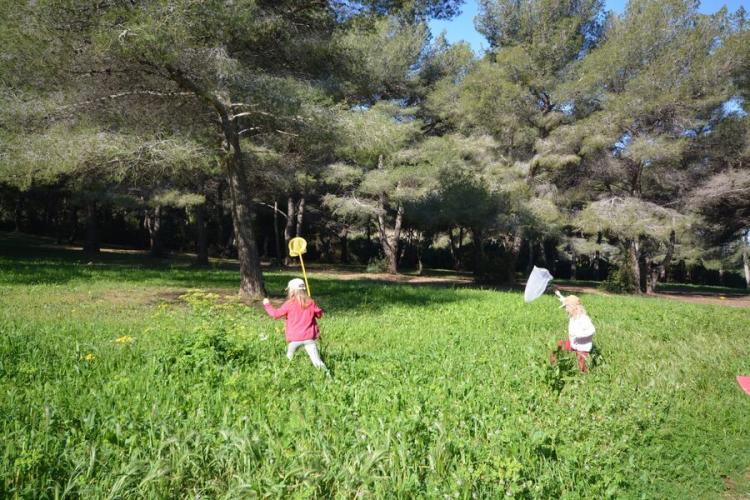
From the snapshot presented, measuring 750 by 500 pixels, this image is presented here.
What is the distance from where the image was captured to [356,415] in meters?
4.18

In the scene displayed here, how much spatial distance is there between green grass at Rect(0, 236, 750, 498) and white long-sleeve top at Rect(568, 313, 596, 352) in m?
0.31

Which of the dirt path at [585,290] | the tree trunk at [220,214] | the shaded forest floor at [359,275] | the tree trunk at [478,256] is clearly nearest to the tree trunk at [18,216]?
the shaded forest floor at [359,275]

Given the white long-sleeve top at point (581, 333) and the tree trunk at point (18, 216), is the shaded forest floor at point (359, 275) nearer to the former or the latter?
the tree trunk at point (18, 216)

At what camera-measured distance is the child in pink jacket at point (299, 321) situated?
5980mm

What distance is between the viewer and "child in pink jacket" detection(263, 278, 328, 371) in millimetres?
5980

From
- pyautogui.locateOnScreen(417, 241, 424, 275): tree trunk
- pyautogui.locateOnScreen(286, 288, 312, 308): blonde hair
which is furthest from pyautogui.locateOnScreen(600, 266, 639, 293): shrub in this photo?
pyautogui.locateOnScreen(286, 288, 312, 308): blonde hair

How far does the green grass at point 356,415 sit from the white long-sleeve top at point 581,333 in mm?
307

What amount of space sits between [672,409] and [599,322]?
572 cm

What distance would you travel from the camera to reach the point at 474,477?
3.37m

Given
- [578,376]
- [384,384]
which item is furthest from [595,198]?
[384,384]

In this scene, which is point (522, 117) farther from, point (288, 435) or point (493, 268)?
point (288, 435)

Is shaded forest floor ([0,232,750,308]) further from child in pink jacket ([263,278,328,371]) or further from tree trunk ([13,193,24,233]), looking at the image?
child in pink jacket ([263,278,328,371])

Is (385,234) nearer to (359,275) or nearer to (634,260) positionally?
(359,275)

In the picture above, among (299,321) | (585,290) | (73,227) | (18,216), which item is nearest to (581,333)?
(299,321)
